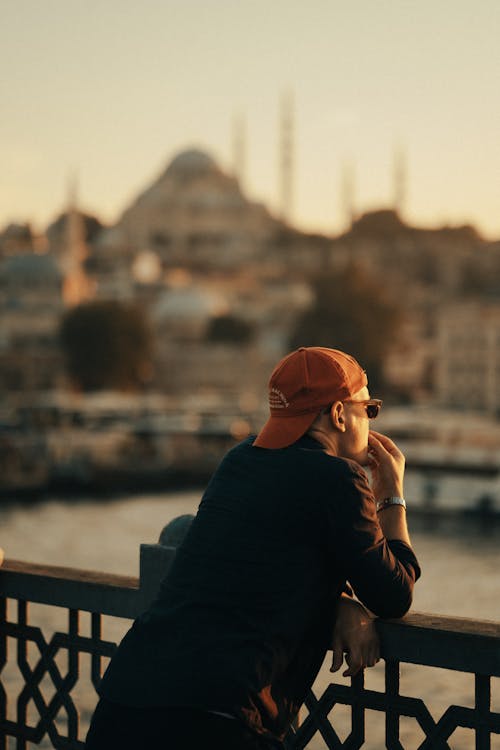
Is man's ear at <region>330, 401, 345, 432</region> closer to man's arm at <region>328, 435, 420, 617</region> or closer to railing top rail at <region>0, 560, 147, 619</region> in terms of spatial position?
man's arm at <region>328, 435, 420, 617</region>

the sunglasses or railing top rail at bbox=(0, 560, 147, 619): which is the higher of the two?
the sunglasses

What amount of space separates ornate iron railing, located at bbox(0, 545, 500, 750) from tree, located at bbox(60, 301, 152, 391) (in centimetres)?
3691

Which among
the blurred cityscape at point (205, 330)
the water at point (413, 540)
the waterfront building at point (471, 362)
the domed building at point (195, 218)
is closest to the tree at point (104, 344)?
the blurred cityscape at point (205, 330)

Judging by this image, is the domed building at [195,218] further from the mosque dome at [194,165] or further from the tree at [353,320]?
the tree at [353,320]

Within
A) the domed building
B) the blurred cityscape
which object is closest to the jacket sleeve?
the blurred cityscape

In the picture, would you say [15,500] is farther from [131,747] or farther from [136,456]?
[131,747]

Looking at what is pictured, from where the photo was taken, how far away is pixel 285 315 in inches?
1983

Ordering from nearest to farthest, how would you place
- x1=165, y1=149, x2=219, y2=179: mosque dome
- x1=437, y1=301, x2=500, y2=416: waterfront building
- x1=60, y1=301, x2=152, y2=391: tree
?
x1=60, y1=301, x2=152, y2=391: tree < x1=437, y1=301, x2=500, y2=416: waterfront building < x1=165, y1=149, x2=219, y2=179: mosque dome

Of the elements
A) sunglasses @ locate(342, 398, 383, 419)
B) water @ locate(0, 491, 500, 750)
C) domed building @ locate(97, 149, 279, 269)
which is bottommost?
water @ locate(0, 491, 500, 750)

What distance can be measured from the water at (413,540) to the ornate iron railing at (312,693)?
432 cm

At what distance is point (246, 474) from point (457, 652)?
316 mm

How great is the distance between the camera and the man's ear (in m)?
1.48

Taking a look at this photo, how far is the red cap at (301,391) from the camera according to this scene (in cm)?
146

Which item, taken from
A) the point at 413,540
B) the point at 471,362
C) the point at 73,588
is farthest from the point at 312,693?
the point at 471,362
